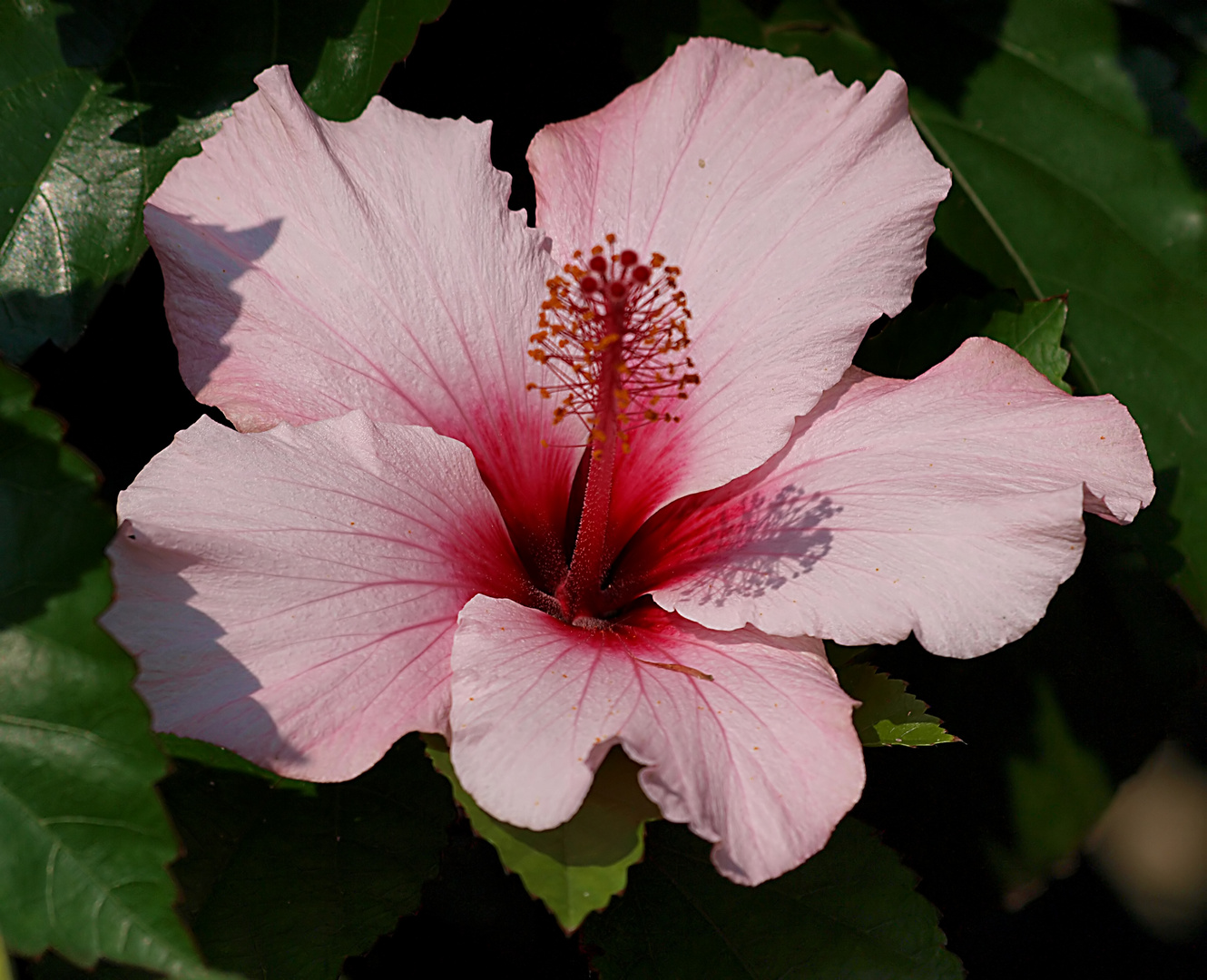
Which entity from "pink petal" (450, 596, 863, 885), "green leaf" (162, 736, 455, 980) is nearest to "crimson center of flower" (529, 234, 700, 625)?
"pink petal" (450, 596, 863, 885)

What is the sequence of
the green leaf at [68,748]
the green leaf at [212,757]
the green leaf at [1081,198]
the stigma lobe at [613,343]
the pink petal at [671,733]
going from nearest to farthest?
the green leaf at [68,748] < the pink petal at [671,733] < the green leaf at [212,757] < the stigma lobe at [613,343] < the green leaf at [1081,198]

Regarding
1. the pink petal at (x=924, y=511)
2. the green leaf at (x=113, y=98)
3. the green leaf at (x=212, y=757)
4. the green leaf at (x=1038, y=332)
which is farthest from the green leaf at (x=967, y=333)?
the green leaf at (x=212, y=757)

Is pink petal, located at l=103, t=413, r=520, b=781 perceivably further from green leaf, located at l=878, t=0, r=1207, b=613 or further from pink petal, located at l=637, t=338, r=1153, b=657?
green leaf, located at l=878, t=0, r=1207, b=613

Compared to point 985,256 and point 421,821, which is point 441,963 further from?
point 985,256

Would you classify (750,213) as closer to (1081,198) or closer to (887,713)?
(887,713)

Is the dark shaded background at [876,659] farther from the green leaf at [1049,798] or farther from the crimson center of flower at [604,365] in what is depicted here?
the crimson center of flower at [604,365]

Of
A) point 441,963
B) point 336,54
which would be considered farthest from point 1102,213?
point 441,963
